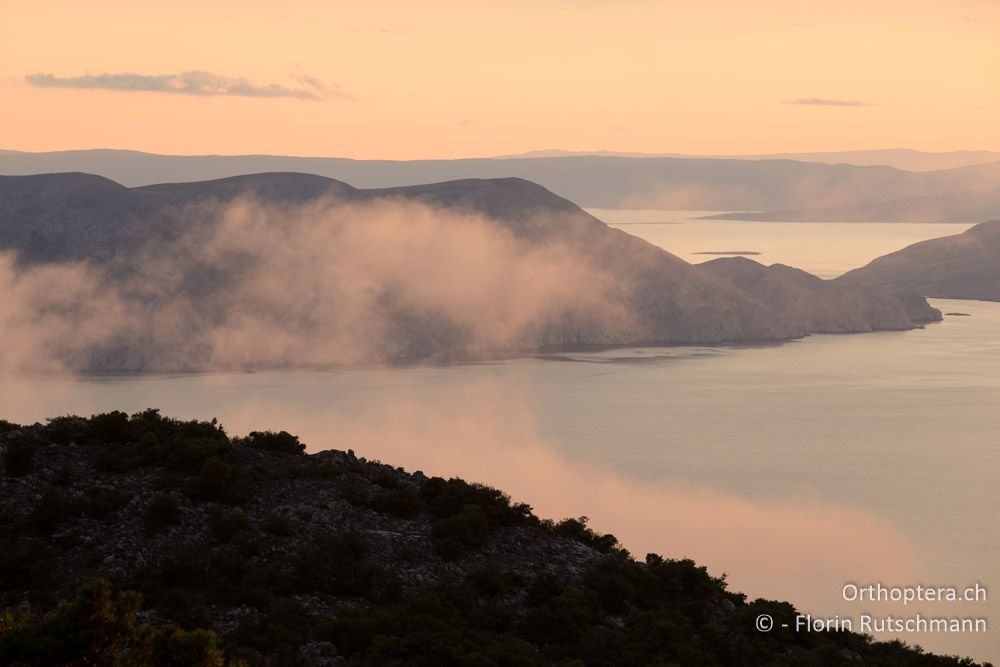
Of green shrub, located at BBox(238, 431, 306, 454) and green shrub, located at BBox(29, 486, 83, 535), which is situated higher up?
green shrub, located at BBox(238, 431, 306, 454)

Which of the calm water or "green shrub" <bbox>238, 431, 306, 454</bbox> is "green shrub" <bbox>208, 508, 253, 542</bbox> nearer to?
"green shrub" <bbox>238, 431, 306, 454</bbox>

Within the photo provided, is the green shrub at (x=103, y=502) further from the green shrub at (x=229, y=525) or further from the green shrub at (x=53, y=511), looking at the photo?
the green shrub at (x=229, y=525)

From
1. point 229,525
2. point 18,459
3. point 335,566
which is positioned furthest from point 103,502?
point 335,566

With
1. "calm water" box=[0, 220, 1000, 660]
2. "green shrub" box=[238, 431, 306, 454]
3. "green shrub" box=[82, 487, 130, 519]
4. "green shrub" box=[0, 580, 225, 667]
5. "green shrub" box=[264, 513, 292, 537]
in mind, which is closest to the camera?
"green shrub" box=[0, 580, 225, 667]

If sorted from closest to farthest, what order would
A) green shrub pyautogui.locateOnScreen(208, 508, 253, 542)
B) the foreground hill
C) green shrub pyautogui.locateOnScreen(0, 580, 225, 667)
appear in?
1. green shrub pyautogui.locateOnScreen(0, 580, 225, 667)
2. the foreground hill
3. green shrub pyautogui.locateOnScreen(208, 508, 253, 542)


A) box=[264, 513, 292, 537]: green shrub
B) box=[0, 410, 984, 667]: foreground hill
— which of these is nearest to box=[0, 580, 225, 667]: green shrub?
box=[0, 410, 984, 667]: foreground hill

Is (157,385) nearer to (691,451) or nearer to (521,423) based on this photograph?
(521,423)

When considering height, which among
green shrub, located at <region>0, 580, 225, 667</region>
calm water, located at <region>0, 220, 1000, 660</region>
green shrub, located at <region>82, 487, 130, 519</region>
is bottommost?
calm water, located at <region>0, 220, 1000, 660</region>
